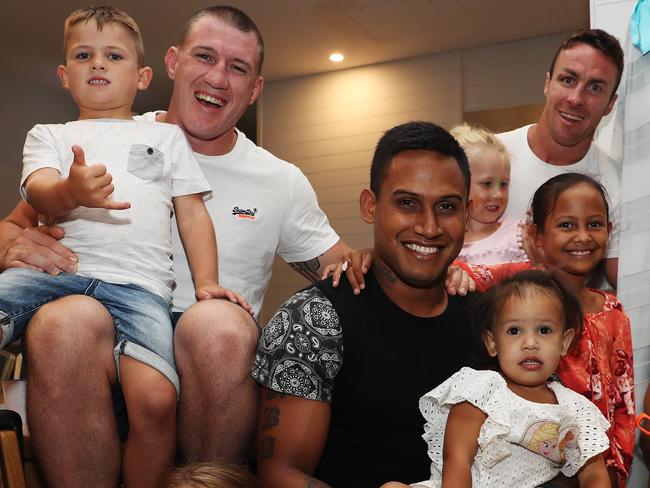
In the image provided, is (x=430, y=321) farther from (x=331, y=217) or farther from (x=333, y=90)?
(x=333, y=90)

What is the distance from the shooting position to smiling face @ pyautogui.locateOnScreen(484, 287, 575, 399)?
1679mm

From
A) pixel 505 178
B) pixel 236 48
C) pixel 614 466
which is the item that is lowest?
pixel 614 466

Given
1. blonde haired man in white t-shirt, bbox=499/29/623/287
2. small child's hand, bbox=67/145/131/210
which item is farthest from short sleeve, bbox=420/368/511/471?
blonde haired man in white t-shirt, bbox=499/29/623/287

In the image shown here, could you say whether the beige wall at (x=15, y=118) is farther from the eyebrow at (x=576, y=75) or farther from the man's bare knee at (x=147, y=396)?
the man's bare knee at (x=147, y=396)

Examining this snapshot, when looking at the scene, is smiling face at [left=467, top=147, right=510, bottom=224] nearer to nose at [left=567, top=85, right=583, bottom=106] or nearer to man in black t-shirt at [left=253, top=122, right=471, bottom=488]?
nose at [left=567, top=85, right=583, bottom=106]

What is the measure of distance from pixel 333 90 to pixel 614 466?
571cm

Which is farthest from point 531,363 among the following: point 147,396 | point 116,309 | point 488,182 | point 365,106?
point 365,106

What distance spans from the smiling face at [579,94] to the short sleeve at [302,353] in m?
1.45

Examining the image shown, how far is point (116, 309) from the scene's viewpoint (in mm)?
1746

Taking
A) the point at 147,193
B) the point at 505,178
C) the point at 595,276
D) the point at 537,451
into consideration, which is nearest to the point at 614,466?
the point at 537,451

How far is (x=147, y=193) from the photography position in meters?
1.97

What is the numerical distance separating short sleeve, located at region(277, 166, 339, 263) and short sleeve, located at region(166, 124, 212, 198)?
18.2 inches

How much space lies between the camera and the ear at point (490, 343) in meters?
1.75

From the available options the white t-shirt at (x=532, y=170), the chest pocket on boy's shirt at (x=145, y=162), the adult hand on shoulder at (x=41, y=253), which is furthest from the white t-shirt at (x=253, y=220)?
the white t-shirt at (x=532, y=170)
